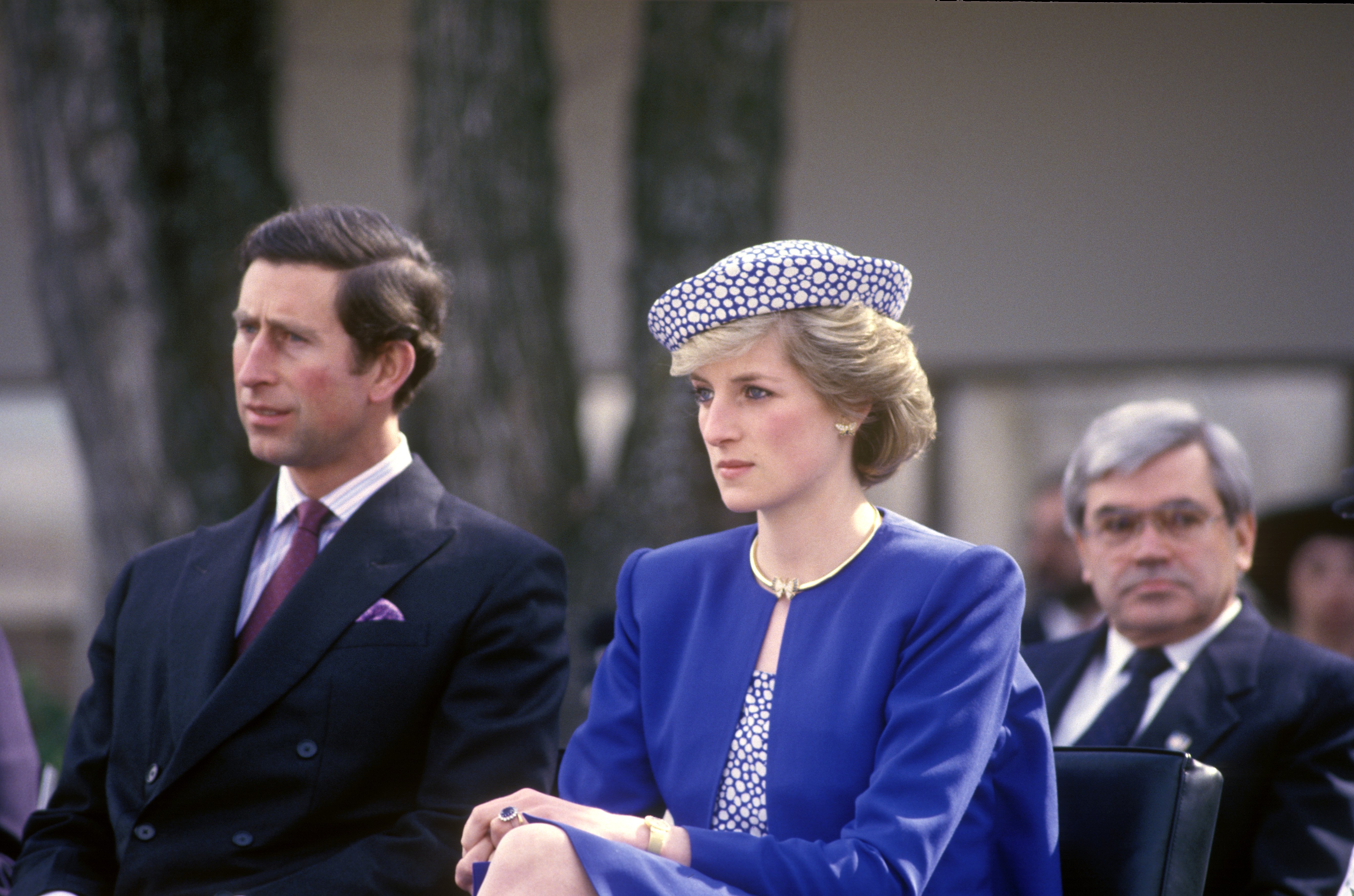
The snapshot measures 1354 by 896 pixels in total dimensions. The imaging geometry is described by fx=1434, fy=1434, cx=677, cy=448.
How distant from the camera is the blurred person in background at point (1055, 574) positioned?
18.6ft

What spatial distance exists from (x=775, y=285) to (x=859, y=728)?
2.41ft

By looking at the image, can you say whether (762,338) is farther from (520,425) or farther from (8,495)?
(8,495)

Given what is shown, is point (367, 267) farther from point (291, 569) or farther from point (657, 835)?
→ point (657, 835)

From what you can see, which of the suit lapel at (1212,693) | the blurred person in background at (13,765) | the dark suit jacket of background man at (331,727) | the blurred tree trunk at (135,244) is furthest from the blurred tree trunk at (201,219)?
the suit lapel at (1212,693)

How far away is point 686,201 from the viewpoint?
17.4ft

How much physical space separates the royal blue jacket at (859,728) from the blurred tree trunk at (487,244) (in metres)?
2.63

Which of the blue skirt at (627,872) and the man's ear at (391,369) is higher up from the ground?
the man's ear at (391,369)

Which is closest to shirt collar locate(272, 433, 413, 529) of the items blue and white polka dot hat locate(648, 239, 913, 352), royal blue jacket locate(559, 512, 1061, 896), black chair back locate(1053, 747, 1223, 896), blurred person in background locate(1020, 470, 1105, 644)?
royal blue jacket locate(559, 512, 1061, 896)

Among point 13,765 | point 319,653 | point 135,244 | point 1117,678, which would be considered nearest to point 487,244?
point 135,244

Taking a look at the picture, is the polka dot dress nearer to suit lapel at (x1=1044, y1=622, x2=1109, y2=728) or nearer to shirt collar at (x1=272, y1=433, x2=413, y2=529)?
shirt collar at (x1=272, y1=433, x2=413, y2=529)

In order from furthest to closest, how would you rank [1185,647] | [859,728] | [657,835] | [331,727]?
1. [1185,647]
2. [331,727]
3. [859,728]
4. [657,835]

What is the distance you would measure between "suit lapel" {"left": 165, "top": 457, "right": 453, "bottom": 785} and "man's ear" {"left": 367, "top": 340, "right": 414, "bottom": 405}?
177 mm

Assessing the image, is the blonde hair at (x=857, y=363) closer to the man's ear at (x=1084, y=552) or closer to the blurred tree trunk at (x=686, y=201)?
the man's ear at (x=1084, y=552)

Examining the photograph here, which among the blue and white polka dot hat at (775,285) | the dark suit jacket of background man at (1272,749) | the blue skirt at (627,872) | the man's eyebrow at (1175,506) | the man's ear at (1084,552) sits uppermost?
the blue and white polka dot hat at (775,285)
